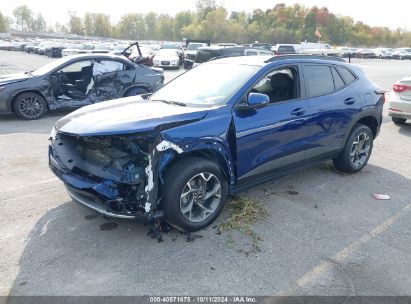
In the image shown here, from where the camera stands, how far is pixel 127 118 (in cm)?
363

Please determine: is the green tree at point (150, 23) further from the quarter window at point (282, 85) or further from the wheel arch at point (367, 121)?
the quarter window at point (282, 85)

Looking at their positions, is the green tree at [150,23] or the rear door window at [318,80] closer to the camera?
the rear door window at [318,80]

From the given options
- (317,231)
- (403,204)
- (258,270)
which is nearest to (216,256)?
(258,270)

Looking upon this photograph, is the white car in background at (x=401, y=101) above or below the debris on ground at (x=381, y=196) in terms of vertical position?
above

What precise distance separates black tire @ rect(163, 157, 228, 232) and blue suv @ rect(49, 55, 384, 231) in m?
0.01

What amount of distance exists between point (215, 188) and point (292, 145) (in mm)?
1253

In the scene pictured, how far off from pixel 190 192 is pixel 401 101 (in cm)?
658

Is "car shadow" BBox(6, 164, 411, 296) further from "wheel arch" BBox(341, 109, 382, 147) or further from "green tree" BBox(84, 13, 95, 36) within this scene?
"green tree" BBox(84, 13, 95, 36)

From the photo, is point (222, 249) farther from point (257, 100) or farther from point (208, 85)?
point (208, 85)

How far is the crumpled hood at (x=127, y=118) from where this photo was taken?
3410 millimetres

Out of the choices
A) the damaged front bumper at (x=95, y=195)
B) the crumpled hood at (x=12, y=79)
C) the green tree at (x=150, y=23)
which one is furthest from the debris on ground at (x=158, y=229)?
the green tree at (x=150, y=23)

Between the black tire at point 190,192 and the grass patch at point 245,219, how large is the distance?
225mm

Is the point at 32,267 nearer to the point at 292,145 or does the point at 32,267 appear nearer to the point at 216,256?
the point at 216,256

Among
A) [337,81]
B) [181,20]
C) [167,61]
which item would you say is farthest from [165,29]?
[337,81]
